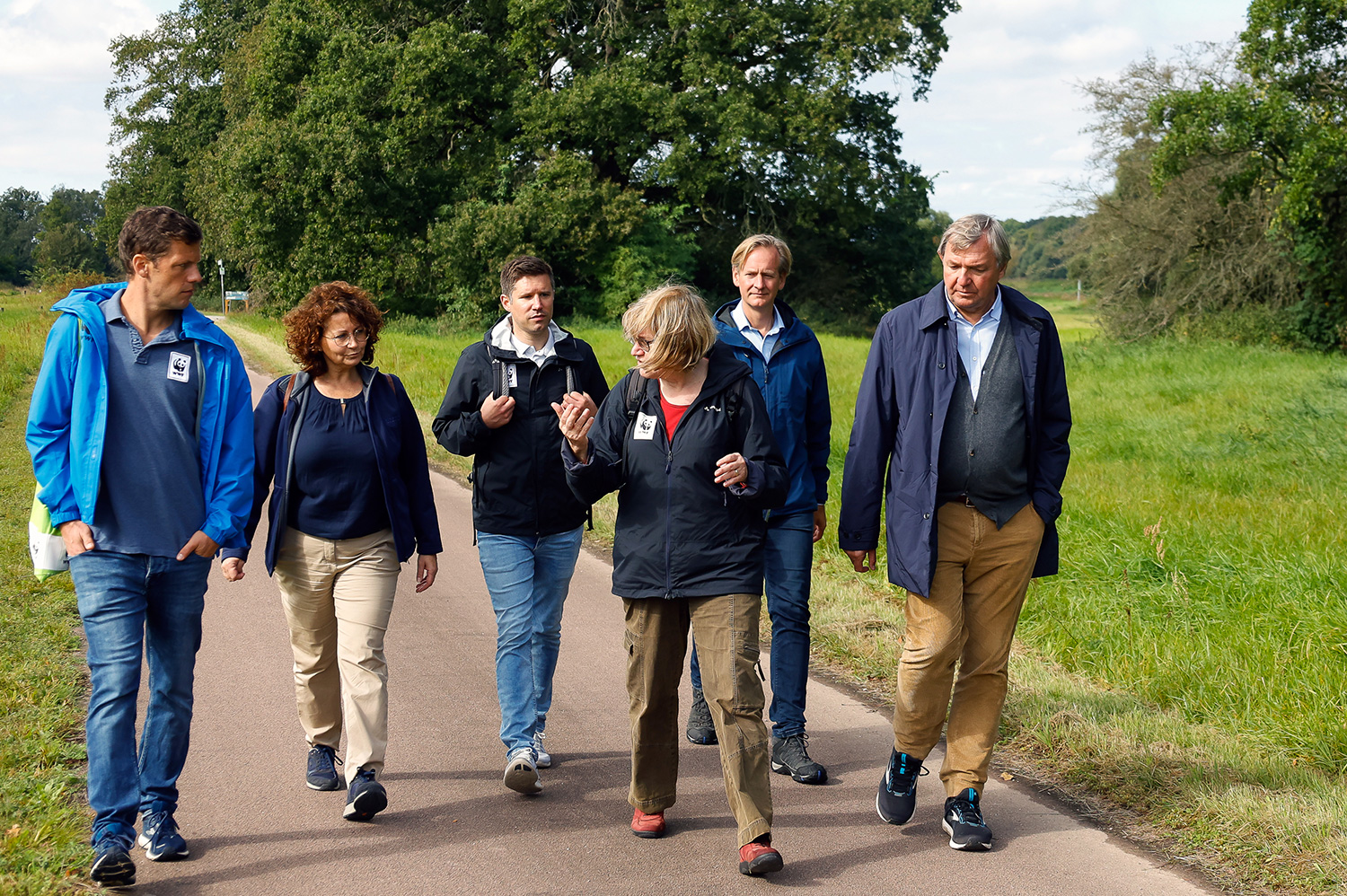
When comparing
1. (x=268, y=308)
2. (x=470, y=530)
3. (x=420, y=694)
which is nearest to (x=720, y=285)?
(x=268, y=308)

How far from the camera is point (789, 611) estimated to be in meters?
5.14

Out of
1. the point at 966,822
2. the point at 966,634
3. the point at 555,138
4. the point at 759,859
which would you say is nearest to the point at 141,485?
the point at 759,859

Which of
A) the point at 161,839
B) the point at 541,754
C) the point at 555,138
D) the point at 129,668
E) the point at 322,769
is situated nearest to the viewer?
the point at 129,668

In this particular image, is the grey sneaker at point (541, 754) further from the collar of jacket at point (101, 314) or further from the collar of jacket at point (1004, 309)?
the collar of jacket at point (1004, 309)

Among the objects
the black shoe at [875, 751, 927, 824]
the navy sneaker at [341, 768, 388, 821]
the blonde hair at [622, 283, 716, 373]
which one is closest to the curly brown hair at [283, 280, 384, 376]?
the blonde hair at [622, 283, 716, 373]

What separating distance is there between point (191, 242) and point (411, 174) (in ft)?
111

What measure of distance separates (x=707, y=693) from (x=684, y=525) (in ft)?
2.04

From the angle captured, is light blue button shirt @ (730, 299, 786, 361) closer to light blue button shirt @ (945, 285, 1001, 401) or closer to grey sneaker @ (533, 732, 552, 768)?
light blue button shirt @ (945, 285, 1001, 401)

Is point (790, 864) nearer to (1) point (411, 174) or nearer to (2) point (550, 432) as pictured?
(2) point (550, 432)

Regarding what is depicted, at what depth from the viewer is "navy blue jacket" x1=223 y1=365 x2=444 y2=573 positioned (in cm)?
463

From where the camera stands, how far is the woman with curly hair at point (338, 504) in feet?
14.9

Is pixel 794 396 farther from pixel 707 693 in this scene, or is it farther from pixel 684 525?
pixel 707 693

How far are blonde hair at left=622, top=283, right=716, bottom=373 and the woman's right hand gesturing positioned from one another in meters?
0.27

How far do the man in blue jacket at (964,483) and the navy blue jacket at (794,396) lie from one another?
2.03ft
